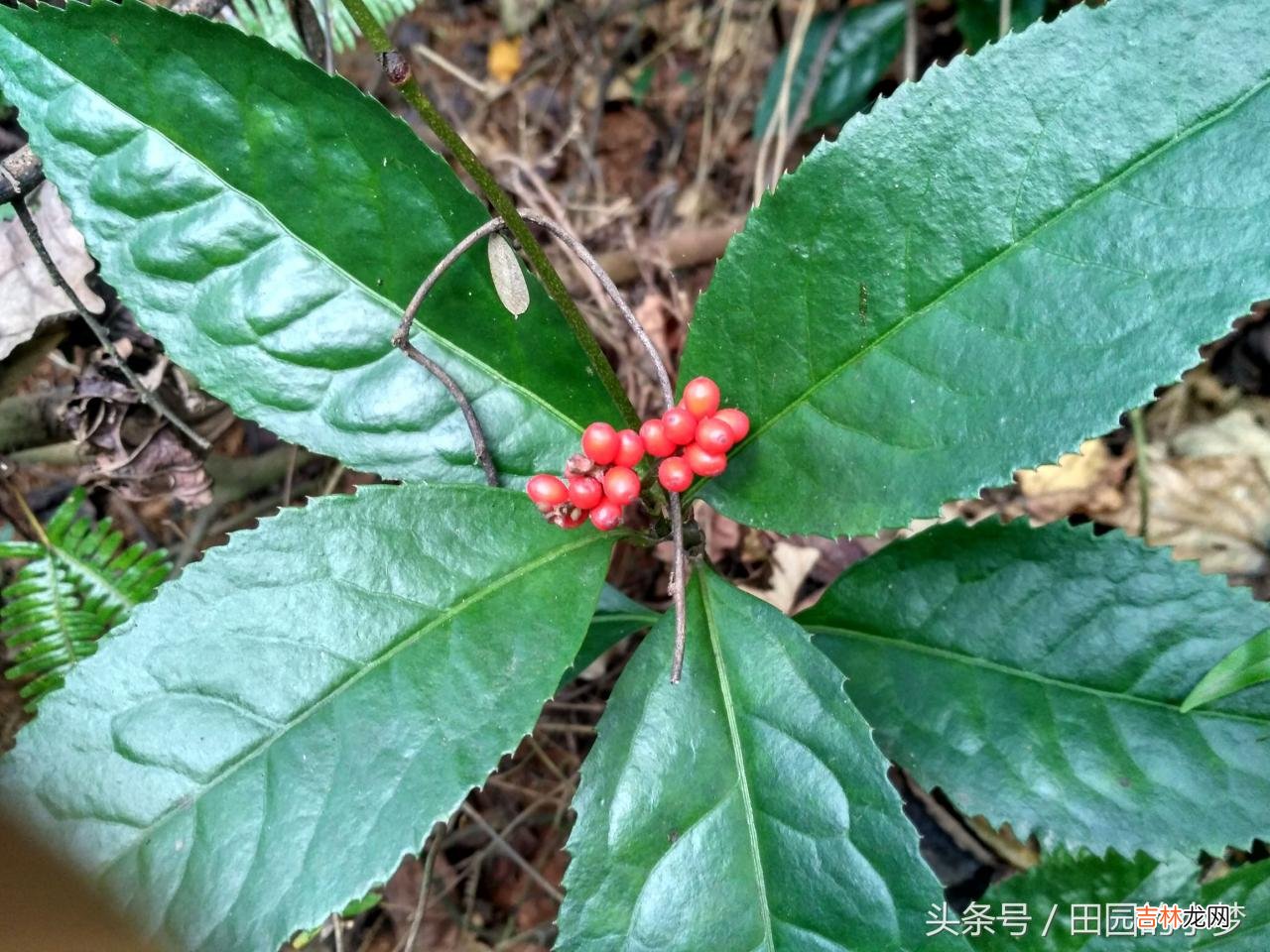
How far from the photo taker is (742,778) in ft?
4.02

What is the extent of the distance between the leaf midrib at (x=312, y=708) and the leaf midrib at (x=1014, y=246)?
0.48 m

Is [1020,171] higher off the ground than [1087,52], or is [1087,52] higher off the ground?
[1087,52]

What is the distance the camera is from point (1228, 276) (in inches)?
42.6

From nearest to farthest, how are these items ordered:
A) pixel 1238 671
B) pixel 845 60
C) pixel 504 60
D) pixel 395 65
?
1. pixel 395 65
2. pixel 1238 671
3. pixel 845 60
4. pixel 504 60

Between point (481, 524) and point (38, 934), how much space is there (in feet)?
2.15

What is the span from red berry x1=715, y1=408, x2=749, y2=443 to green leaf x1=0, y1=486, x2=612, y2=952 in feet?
1.06

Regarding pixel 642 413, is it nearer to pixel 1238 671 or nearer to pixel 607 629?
pixel 607 629

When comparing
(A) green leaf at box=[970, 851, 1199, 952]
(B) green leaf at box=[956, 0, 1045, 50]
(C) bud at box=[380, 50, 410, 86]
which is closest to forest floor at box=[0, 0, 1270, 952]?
(B) green leaf at box=[956, 0, 1045, 50]

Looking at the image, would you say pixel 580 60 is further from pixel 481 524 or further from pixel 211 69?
pixel 481 524

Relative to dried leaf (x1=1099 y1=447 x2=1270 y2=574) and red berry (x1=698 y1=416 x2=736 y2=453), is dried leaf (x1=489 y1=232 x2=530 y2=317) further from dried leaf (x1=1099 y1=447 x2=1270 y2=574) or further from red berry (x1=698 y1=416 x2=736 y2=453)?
dried leaf (x1=1099 y1=447 x2=1270 y2=574)

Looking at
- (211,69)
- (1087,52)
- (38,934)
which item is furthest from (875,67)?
(38,934)

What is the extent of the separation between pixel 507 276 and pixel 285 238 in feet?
1.12

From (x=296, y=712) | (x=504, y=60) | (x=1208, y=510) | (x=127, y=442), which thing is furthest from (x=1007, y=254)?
(x=504, y=60)

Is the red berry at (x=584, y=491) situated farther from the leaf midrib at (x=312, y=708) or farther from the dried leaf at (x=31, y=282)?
the dried leaf at (x=31, y=282)
